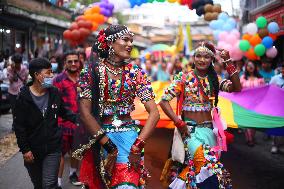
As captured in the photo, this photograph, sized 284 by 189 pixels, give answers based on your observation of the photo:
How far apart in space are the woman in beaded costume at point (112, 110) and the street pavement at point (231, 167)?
112 inches

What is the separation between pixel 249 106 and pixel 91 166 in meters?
4.60

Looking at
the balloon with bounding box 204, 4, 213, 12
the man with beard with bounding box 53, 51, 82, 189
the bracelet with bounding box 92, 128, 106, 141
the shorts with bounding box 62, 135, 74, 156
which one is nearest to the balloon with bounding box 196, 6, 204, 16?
the balloon with bounding box 204, 4, 213, 12

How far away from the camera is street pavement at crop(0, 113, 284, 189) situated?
6965mm

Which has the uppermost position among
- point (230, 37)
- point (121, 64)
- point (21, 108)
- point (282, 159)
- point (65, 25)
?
point (65, 25)

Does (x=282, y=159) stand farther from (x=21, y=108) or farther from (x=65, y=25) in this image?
(x=65, y=25)

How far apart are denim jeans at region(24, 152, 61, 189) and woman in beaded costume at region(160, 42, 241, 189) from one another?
1355 millimetres

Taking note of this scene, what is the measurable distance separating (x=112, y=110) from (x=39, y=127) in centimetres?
111

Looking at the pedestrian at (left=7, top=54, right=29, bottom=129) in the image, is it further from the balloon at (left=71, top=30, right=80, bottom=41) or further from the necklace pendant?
the necklace pendant

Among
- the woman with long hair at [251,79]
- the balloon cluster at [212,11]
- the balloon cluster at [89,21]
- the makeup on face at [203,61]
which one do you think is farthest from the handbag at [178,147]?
the balloon cluster at [89,21]

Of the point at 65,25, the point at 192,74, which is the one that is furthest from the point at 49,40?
the point at 192,74

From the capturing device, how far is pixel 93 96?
12.9ft

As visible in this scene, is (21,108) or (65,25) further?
(65,25)

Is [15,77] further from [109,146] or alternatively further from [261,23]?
[109,146]

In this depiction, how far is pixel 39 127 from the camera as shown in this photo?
15.4ft
